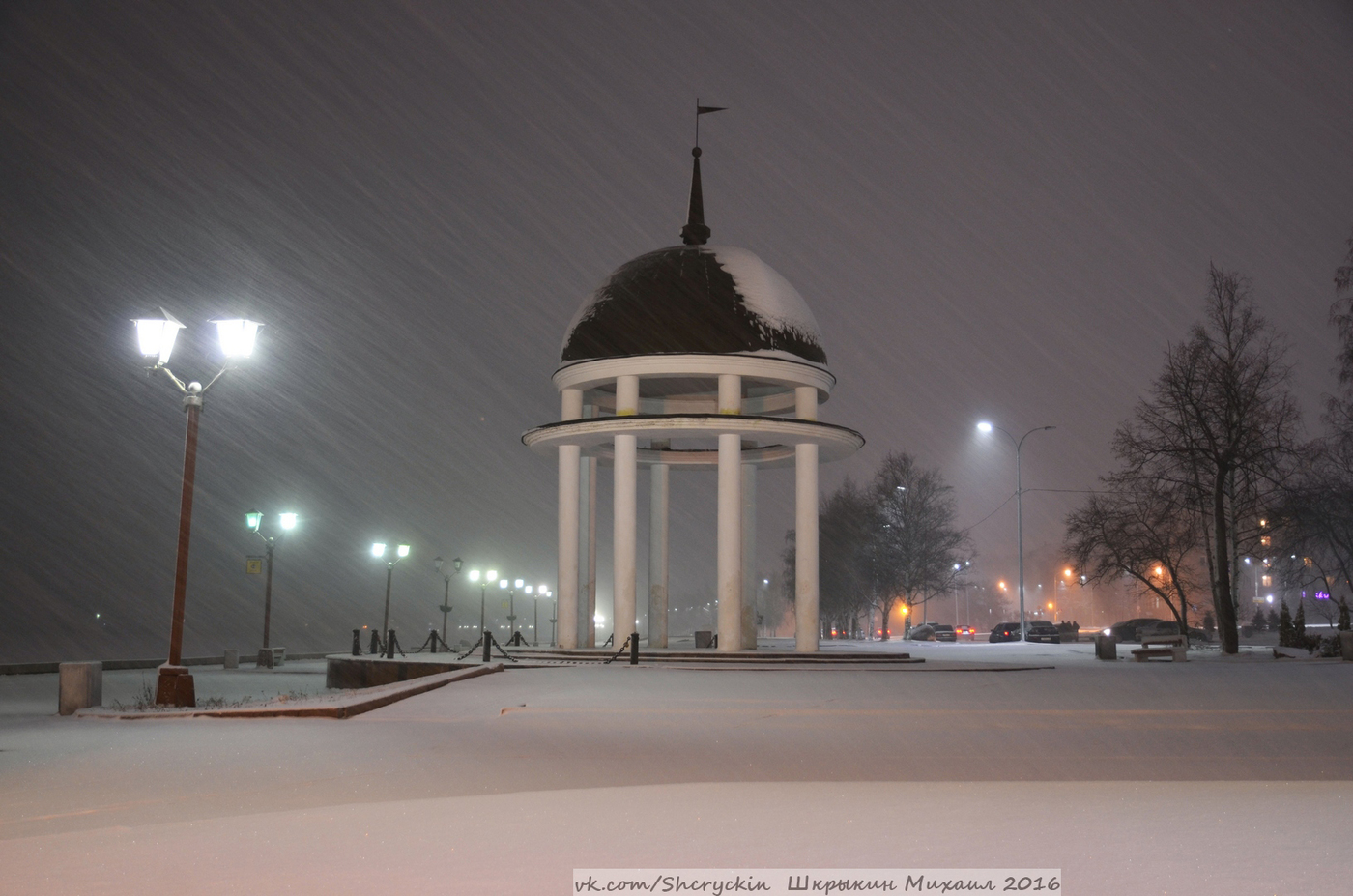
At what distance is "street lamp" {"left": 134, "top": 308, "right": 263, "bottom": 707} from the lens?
18969 millimetres

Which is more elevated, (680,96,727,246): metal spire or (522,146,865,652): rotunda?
(680,96,727,246): metal spire

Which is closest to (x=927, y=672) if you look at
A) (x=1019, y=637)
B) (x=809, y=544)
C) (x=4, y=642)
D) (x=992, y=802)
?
(x=809, y=544)

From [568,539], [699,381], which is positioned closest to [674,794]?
[568,539]

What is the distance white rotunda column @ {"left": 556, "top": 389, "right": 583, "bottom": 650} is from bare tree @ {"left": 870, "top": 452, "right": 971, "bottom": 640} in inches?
1504

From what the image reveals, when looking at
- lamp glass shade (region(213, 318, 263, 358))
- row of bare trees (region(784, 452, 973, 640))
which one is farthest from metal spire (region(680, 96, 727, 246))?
row of bare trees (region(784, 452, 973, 640))

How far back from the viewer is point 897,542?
238 feet

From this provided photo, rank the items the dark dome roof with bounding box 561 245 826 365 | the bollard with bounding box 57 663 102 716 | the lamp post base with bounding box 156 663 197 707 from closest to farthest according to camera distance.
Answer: the bollard with bounding box 57 663 102 716, the lamp post base with bounding box 156 663 197 707, the dark dome roof with bounding box 561 245 826 365

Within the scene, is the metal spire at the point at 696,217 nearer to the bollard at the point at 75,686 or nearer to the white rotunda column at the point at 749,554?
the white rotunda column at the point at 749,554

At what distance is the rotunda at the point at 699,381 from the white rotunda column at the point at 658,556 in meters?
2.76

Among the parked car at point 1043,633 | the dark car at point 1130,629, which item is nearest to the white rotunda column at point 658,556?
the parked car at point 1043,633

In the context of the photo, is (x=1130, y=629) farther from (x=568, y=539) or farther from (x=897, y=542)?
(x=568, y=539)

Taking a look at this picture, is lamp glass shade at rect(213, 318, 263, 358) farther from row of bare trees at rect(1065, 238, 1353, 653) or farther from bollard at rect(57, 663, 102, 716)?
row of bare trees at rect(1065, 238, 1353, 653)

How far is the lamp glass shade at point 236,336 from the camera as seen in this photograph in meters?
20.1

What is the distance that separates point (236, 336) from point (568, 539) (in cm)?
1904
